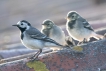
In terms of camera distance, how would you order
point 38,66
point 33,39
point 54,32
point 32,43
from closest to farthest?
point 38,66
point 32,43
point 33,39
point 54,32

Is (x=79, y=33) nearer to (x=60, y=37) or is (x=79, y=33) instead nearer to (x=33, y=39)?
(x=60, y=37)

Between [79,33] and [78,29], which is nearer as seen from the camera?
[79,33]

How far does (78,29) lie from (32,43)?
5.93 feet

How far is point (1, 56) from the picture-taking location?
862cm

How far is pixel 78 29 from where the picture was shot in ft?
32.3

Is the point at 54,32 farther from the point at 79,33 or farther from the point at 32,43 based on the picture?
the point at 32,43

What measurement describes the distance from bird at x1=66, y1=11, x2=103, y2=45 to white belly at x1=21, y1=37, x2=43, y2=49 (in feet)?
4.53

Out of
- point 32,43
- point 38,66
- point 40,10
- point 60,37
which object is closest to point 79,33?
point 60,37

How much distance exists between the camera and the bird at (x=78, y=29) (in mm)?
9696

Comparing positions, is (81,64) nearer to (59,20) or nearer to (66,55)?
(66,55)

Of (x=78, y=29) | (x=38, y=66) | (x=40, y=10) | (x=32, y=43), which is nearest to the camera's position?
(x=38, y=66)

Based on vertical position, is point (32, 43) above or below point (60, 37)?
above

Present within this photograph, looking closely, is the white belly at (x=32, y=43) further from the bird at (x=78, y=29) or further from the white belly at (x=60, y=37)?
the bird at (x=78, y=29)

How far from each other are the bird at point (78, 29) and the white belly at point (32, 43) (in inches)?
54.4
